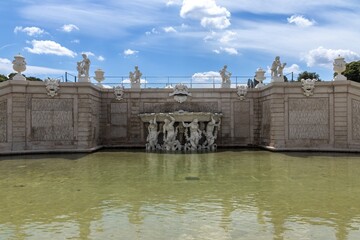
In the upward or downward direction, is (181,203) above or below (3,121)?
below

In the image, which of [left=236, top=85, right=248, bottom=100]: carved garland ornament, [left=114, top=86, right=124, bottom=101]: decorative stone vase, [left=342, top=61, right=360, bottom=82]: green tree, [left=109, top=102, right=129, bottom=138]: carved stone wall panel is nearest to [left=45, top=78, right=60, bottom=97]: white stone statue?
[left=114, top=86, right=124, bottom=101]: decorative stone vase

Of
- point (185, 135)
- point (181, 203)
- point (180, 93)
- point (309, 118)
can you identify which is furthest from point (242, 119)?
point (181, 203)

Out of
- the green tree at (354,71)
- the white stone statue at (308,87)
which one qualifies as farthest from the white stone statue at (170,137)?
the green tree at (354,71)

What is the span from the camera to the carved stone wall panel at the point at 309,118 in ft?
75.8

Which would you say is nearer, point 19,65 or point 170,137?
point 19,65

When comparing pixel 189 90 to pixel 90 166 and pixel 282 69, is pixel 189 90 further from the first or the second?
pixel 90 166

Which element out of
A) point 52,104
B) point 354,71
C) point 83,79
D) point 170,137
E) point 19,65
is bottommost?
point 170,137

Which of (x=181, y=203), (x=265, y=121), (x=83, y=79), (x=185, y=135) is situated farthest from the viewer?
(x=265, y=121)

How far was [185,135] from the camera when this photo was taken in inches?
939

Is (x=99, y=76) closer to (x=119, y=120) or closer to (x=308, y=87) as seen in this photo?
(x=119, y=120)

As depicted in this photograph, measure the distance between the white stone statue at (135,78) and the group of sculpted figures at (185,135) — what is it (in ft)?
14.2

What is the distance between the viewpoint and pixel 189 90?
89.0 feet

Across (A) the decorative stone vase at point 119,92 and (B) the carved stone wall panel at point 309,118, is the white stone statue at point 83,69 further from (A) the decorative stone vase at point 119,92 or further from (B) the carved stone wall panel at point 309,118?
(B) the carved stone wall panel at point 309,118

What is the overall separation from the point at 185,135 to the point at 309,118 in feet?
26.5
